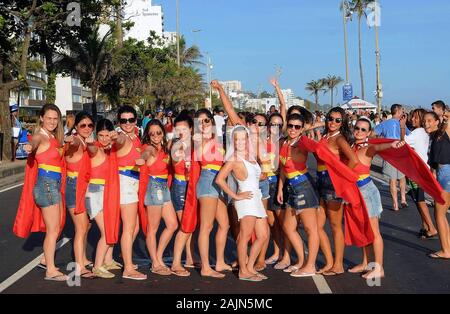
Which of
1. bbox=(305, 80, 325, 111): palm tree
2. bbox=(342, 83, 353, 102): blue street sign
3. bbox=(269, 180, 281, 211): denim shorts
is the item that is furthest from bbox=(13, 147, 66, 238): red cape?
bbox=(305, 80, 325, 111): palm tree

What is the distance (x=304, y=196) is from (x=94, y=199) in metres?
2.18

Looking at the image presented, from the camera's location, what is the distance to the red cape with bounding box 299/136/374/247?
6.02 m

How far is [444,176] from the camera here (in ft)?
24.0

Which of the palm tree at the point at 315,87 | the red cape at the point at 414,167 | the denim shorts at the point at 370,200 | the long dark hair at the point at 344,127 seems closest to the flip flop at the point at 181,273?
the denim shorts at the point at 370,200

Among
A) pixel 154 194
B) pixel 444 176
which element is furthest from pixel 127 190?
pixel 444 176

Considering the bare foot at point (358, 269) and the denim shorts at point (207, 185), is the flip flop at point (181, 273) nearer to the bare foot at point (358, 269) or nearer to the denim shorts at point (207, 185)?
the denim shorts at point (207, 185)

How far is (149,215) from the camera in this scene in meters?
6.36

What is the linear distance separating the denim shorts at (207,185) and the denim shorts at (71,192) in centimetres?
129

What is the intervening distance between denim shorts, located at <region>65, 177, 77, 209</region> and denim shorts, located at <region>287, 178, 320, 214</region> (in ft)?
7.41

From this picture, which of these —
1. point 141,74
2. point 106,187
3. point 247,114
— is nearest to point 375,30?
point 141,74

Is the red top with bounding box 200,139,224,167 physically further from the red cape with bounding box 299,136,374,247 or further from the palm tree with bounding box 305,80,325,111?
the palm tree with bounding box 305,80,325,111

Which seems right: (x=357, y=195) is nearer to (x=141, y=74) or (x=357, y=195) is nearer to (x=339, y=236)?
(x=339, y=236)

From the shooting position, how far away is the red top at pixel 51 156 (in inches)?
238

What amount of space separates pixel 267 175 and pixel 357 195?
3.56ft
